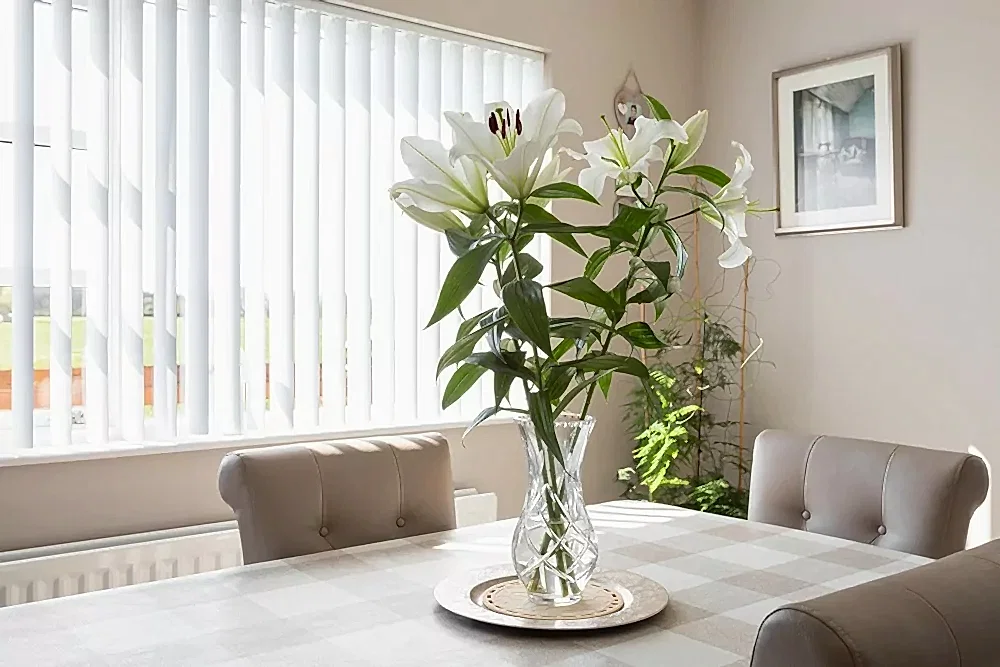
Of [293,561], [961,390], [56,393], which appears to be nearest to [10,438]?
[56,393]

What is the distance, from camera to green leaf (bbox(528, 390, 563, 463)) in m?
1.34

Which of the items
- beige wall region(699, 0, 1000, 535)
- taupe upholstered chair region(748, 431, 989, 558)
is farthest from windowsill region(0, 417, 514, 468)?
beige wall region(699, 0, 1000, 535)

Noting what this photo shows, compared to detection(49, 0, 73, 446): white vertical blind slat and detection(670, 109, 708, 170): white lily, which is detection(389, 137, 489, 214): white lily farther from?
detection(49, 0, 73, 446): white vertical blind slat

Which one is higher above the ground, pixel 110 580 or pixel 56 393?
pixel 56 393

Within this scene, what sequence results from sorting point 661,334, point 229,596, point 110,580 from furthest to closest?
point 661,334, point 110,580, point 229,596

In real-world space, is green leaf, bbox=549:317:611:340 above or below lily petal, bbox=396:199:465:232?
below

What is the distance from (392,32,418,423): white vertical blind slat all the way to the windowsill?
0.12 meters

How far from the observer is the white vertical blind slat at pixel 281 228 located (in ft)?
9.55

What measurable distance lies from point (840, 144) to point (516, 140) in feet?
7.94

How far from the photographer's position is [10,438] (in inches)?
97.9

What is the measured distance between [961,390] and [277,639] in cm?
254

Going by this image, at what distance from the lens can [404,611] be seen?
1433 mm

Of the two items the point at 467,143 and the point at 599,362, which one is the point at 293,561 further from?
the point at 467,143

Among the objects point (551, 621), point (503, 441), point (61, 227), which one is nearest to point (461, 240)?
point (551, 621)
